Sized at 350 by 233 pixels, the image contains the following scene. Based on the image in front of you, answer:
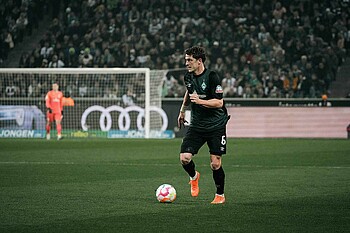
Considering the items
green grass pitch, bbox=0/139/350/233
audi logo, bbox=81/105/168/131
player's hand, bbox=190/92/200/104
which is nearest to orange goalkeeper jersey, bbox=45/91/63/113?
audi logo, bbox=81/105/168/131

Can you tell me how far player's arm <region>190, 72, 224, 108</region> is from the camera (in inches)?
371

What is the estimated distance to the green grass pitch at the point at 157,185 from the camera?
25.9ft

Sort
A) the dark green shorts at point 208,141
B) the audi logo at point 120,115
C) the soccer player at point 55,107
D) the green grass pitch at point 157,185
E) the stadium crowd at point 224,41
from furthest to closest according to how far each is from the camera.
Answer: the stadium crowd at point 224,41, the audi logo at point 120,115, the soccer player at point 55,107, the dark green shorts at point 208,141, the green grass pitch at point 157,185

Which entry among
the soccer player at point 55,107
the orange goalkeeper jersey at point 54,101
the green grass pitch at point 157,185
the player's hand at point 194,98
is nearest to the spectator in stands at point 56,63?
the soccer player at point 55,107

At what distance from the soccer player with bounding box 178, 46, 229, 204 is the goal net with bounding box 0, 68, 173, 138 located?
1592cm

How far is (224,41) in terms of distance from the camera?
98.4 ft

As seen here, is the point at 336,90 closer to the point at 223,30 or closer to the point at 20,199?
the point at 223,30

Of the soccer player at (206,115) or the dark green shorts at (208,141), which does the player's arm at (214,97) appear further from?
the dark green shorts at (208,141)

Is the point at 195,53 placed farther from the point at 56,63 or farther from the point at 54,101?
the point at 56,63

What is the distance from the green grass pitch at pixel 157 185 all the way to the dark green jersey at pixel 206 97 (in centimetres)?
97

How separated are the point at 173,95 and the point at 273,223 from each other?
20571 millimetres

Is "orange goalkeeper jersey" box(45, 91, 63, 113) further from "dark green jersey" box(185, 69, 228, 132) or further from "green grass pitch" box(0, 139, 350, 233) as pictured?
"dark green jersey" box(185, 69, 228, 132)

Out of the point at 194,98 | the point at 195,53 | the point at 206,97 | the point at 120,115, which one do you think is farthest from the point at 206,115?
the point at 120,115

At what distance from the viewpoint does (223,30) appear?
99.0ft
